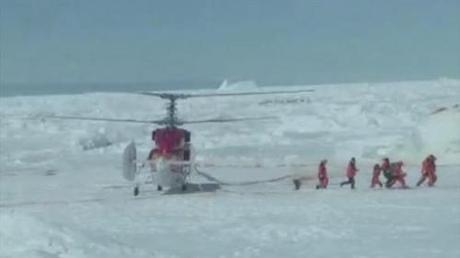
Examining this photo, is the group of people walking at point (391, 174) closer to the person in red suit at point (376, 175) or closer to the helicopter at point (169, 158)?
the person in red suit at point (376, 175)

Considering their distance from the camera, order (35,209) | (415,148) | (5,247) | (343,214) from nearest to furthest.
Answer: (5,247), (343,214), (35,209), (415,148)

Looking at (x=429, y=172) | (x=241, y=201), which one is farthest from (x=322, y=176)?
(x=241, y=201)

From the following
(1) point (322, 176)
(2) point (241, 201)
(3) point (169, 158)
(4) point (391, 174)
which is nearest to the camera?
(2) point (241, 201)

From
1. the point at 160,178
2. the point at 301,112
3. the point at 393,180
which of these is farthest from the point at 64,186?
the point at 301,112

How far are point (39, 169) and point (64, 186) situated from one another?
19.6ft

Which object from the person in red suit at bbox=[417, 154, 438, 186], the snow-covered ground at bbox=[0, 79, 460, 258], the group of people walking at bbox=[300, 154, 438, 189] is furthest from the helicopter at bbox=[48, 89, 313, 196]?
the person in red suit at bbox=[417, 154, 438, 186]

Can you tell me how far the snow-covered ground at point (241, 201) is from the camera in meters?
11.8

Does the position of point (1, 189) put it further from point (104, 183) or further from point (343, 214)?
point (343, 214)

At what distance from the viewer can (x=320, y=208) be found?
16453mm

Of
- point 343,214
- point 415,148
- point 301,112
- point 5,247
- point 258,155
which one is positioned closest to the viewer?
point 5,247

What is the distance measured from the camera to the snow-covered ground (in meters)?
11.8

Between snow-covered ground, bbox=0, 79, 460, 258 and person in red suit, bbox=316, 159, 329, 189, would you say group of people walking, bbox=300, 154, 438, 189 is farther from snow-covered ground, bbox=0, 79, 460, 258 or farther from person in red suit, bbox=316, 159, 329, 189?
snow-covered ground, bbox=0, 79, 460, 258

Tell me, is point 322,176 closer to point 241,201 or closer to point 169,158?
point 241,201

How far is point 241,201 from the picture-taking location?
18.0 metres
